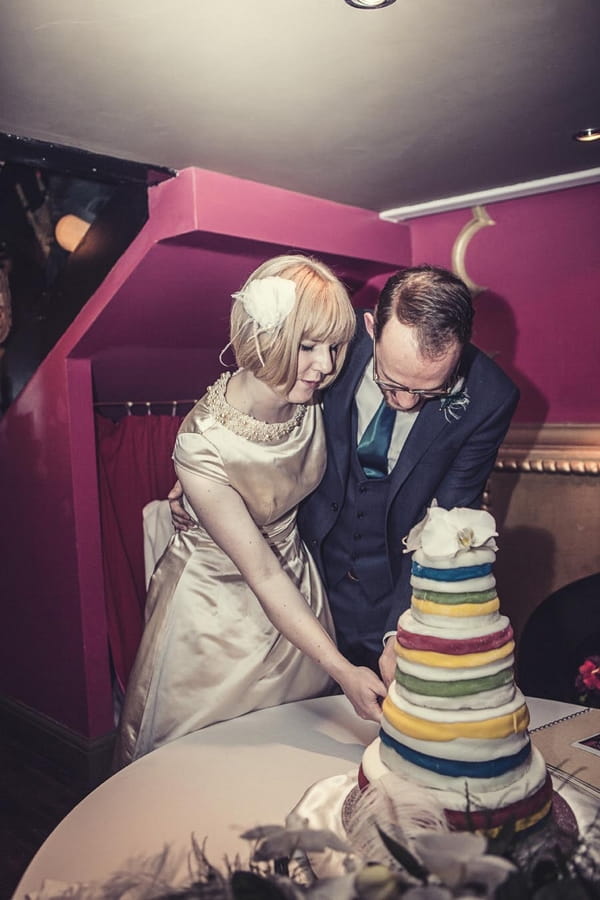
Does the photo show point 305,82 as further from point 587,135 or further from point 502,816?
point 502,816

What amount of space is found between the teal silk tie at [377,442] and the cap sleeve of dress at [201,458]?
46 centimetres

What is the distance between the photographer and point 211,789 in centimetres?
137

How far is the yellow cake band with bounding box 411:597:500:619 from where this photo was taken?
1043mm

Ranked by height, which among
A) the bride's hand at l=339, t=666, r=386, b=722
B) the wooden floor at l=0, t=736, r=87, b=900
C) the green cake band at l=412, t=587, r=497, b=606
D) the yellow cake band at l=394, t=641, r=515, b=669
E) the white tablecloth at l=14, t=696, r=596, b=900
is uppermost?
the green cake band at l=412, t=587, r=497, b=606

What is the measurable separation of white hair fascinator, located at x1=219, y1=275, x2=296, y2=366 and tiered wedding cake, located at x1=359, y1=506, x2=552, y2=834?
28.8 inches

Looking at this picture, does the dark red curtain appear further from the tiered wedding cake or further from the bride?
the tiered wedding cake

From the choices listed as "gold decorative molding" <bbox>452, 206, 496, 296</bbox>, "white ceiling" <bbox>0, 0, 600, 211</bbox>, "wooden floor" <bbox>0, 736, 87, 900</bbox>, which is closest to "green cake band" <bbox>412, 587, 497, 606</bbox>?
"white ceiling" <bbox>0, 0, 600, 211</bbox>

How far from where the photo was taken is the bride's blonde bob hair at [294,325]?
65.9 inches

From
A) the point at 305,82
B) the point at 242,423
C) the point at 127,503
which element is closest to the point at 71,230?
the point at 127,503

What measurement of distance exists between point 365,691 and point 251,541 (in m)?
0.42

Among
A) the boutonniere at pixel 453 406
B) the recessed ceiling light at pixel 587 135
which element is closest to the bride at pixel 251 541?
the boutonniere at pixel 453 406

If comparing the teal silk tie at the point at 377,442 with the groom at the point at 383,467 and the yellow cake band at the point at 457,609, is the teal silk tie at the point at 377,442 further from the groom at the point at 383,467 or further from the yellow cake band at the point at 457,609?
the yellow cake band at the point at 457,609

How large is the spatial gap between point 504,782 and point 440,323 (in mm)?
998

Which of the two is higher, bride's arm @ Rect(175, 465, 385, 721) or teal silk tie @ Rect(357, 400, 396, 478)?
teal silk tie @ Rect(357, 400, 396, 478)
